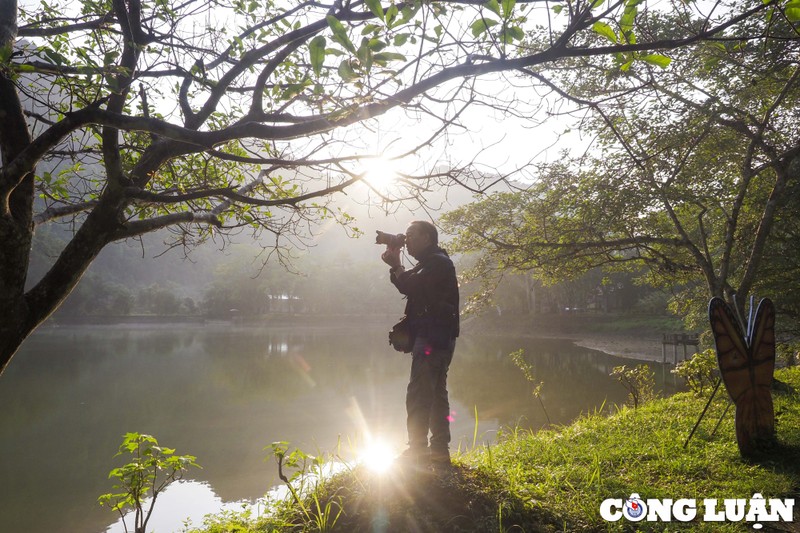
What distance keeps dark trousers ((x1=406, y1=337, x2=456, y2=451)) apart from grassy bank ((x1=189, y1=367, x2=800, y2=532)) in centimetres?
25

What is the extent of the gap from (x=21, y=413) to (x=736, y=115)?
17.0 meters

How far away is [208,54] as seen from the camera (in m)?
3.05

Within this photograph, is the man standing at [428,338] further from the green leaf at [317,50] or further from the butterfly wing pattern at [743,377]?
the butterfly wing pattern at [743,377]

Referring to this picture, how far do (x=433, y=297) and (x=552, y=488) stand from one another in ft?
4.92

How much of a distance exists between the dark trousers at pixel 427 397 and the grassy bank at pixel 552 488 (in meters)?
0.25

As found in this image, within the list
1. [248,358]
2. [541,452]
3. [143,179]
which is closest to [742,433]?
[541,452]

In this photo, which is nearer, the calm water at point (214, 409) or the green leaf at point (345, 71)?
the green leaf at point (345, 71)

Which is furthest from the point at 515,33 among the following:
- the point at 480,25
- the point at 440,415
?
the point at 440,415

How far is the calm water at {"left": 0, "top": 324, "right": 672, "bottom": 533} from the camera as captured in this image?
24.7 ft

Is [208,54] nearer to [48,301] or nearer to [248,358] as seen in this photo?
[48,301]

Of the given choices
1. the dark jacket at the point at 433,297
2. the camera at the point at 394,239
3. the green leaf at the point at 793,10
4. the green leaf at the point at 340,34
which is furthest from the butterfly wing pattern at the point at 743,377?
the green leaf at the point at 340,34

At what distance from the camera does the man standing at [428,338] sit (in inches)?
120

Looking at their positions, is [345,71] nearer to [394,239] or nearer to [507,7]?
[507,7]

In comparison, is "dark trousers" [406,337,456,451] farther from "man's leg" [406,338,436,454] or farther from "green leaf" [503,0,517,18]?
"green leaf" [503,0,517,18]
